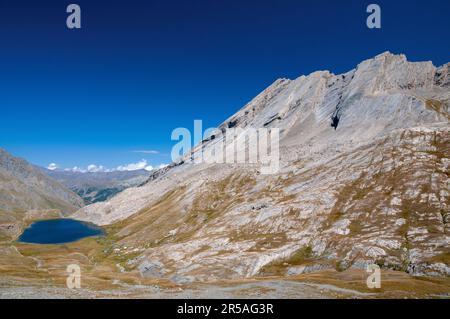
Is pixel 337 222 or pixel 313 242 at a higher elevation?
pixel 337 222

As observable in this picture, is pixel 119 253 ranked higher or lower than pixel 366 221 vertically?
lower

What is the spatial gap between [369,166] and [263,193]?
5402 cm

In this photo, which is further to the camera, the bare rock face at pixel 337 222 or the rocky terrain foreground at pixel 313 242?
the bare rock face at pixel 337 222

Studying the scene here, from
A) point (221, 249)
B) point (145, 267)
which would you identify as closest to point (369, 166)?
point (221, 249)

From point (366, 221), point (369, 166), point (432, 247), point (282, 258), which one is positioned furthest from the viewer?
point (369, 166)

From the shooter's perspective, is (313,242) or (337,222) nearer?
(313,242)

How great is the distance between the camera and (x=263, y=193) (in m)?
188

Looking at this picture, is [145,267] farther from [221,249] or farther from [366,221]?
[366,221]

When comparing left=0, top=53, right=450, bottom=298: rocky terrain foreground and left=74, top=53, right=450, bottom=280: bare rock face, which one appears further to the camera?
left=74, top=53, right=450, bottom=280: bare rock face
